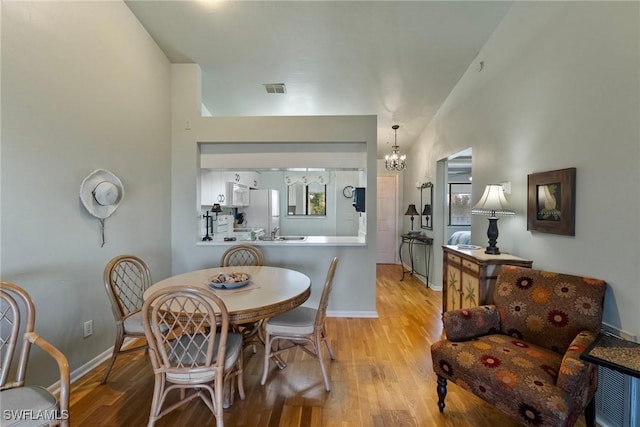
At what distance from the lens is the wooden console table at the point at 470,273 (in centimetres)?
247

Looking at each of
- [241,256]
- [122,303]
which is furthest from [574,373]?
[122,303]

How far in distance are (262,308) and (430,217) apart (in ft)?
13.4

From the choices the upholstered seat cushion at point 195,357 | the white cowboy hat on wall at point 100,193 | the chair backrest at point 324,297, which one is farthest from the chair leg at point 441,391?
the white cowboy hat on wall at point 100,193

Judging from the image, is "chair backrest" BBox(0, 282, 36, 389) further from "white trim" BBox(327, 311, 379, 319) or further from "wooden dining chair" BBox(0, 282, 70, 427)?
"white trim" BBox(327, 311, 379, 319)

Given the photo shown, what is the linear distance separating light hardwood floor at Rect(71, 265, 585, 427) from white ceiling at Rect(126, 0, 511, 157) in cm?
315

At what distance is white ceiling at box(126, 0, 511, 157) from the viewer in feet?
8.81

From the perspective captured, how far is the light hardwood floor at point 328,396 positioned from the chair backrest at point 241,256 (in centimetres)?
93

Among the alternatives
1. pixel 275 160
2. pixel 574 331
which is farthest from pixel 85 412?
pixel 574 331

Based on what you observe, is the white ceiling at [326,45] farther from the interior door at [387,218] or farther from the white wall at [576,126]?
the interior door at [387,218]

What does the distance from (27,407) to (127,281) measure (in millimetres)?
1595

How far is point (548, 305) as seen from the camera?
6.13 feet

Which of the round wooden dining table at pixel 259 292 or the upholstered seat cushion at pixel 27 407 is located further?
the round wooden dining table at pixel 259 292

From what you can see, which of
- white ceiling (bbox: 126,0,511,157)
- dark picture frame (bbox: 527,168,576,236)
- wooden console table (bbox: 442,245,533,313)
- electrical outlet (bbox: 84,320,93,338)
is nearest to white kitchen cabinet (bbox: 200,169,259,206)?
white ceiling (bbox: 126,0,511,157)

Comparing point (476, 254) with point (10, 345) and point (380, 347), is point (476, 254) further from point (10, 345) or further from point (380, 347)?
point (10, 345)
